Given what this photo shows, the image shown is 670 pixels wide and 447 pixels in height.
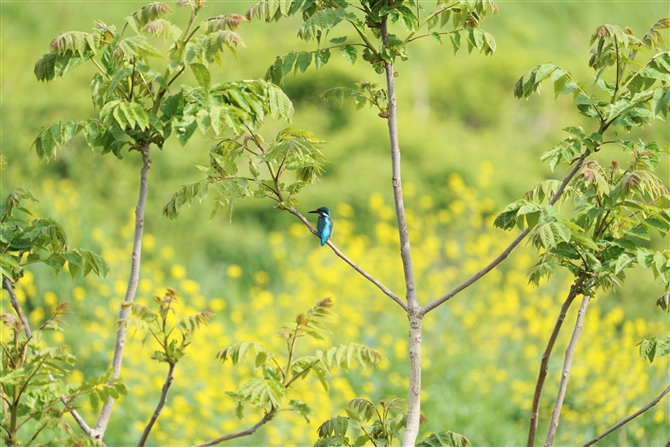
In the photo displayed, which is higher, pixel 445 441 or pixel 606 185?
pixel 606 185

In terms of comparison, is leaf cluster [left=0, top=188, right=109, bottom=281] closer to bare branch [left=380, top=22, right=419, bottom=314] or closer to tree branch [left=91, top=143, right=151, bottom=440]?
tree branch [left=91, top=143, right=151, bottom=440]

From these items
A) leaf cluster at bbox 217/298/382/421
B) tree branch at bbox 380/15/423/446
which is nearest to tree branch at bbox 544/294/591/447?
tree branch at bbox 380/15/423/446

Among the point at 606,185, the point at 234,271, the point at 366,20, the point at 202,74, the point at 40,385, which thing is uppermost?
the point at 234,271

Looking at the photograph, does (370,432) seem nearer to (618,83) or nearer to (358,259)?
(618,83)

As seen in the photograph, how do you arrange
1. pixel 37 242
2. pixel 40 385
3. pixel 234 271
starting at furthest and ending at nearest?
pixel 234 271
pixel 37 242
pixel 40 385

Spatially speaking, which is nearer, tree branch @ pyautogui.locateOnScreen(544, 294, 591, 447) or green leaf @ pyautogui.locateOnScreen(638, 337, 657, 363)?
green leaf @ pyautogui.locateOnScreen(638, 337, 657, 363)

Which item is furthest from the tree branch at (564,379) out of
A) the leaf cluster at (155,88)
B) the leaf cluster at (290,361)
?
the leaf cluster at (155,88)

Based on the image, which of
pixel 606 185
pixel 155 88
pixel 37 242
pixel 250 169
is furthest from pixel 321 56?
pixel 37 242

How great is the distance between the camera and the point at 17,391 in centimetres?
202

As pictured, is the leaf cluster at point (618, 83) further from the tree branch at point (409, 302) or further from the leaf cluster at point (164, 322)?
the leaf cluster at point (164, 322)

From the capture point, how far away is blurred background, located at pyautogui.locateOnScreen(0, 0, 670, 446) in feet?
16.7

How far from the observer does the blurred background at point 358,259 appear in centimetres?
510

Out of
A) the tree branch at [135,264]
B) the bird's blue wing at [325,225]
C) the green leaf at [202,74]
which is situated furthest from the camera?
the bird's blue wing at [325,225]

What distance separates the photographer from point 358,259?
21.4ft
